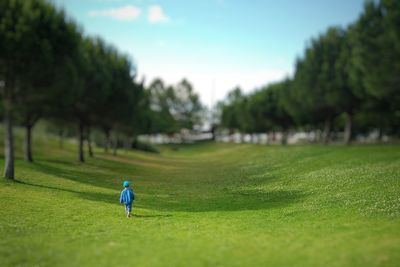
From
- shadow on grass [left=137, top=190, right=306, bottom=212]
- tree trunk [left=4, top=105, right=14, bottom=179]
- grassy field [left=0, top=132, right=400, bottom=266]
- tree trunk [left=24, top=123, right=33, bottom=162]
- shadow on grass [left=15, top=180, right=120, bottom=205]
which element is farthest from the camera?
tree trunk [left=24, top=123, right=33, bottom=162]

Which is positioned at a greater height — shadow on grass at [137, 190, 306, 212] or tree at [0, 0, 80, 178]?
tree at [0, 0, 80, 178]

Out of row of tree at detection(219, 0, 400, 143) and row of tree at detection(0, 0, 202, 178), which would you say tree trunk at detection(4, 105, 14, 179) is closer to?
row of tree at detection(0, 0, 202, 178)

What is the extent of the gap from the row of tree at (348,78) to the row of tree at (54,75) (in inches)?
1302

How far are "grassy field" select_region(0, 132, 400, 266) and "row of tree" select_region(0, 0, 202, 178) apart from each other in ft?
28.2

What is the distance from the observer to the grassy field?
16562 mm

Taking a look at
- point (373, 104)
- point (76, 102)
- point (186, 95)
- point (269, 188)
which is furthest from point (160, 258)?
point (186, 95)

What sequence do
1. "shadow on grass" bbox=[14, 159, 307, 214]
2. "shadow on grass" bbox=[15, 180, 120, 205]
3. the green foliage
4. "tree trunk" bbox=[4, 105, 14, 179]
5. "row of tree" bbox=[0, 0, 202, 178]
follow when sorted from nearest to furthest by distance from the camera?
"shadow on grass" bbox=[14, 159, 307, 214], "shadow on grass" bbox=[15, 180, 120, 205], "tree trunk" bbox=[4, 105, 14, 179], "row of tree" bbox=[0, 0, 202, 178], the green foliage

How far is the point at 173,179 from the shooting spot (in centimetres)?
4678

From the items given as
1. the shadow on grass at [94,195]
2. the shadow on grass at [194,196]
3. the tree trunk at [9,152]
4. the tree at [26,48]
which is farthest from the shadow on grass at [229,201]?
the tree at [26,48]

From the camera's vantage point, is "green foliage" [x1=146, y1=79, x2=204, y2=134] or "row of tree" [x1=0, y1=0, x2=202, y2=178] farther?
"green foliage" [x1=146, y1=79, x2=204, y2=134]

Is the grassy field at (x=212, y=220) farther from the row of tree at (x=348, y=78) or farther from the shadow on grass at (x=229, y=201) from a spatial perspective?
the row of tree at (x=348, y=78)

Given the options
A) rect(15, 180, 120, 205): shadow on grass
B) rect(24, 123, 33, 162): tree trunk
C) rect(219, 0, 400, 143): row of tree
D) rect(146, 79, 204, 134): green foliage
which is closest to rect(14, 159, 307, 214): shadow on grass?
rect(15, 180, 120, 205): shadow on grass

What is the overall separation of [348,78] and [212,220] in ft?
173

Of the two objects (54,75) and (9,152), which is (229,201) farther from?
(54,75)
